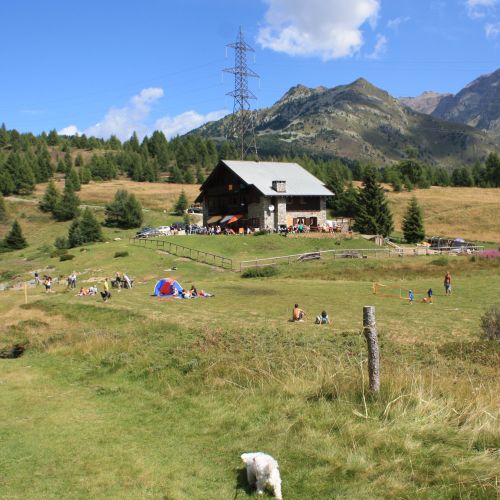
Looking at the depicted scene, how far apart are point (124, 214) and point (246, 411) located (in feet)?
287

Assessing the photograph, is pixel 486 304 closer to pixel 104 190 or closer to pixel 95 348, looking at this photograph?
pixel 95 348

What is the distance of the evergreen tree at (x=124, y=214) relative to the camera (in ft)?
308

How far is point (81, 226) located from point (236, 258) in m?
34.7

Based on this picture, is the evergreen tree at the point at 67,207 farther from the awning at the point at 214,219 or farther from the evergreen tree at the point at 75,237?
the awning at the point at 214,219

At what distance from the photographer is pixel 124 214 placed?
9419 cm

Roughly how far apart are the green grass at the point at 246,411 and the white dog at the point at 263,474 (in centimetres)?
26

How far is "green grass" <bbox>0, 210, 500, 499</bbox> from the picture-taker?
805 cm

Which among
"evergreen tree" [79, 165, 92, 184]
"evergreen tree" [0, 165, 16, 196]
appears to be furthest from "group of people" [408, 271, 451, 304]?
"evergreen tree" [79, 165, 92, 184]

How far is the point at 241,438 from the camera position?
383 inches

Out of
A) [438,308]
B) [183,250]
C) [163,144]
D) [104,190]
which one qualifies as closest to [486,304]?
[438,308]

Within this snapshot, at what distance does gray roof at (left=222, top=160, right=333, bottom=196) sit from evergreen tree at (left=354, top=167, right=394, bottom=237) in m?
6.79

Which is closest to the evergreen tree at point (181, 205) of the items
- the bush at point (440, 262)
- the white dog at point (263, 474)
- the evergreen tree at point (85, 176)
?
the evergreen tree at point (85, 176)

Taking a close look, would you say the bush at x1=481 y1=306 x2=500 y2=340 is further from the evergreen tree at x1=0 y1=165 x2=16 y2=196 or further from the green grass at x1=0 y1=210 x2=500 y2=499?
the evergreen tree at x1=0 y1=165 x2=16 y2=196

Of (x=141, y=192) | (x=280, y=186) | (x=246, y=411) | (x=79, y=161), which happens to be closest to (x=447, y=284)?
(x=246, y=411)
